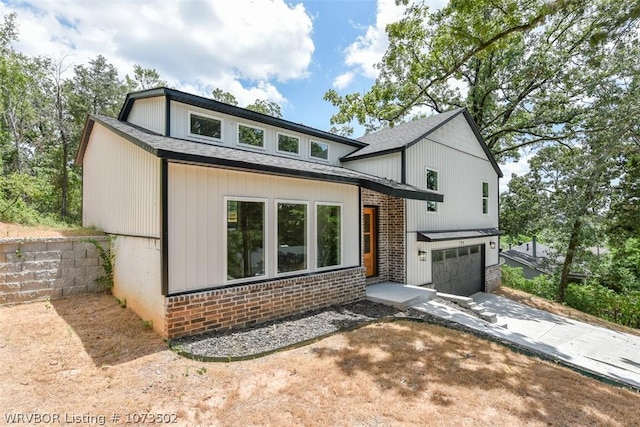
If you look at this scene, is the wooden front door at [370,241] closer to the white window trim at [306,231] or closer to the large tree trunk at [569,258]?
the white window trim at [306,231]

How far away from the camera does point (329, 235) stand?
7.30 m

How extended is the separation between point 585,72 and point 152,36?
1934 cm

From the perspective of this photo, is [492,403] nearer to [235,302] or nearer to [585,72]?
[235,302]

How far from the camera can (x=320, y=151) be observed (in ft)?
35.4

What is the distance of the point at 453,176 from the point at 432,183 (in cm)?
152

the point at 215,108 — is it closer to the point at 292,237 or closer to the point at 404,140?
the point at 292,237

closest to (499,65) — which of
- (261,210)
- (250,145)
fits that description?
(250,145)

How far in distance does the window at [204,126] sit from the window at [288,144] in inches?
79.9

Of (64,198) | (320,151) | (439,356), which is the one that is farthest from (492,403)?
(64,198)

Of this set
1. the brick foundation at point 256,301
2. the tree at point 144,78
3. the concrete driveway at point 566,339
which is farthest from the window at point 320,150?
the tree at point 144,78

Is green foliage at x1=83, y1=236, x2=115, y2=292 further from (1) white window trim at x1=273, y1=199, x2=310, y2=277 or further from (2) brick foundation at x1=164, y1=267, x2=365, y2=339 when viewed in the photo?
(1) white window trim at x1=273, y1=199, x2=310, y2=277

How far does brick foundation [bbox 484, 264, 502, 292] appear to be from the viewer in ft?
42.6

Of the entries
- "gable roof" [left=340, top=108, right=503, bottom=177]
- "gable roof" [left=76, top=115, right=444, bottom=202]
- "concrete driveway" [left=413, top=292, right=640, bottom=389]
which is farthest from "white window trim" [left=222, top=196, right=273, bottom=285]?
"gable roof" [left=340, top=108, right=503, bottom=177]

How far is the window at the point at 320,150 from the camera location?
34.8 ft
